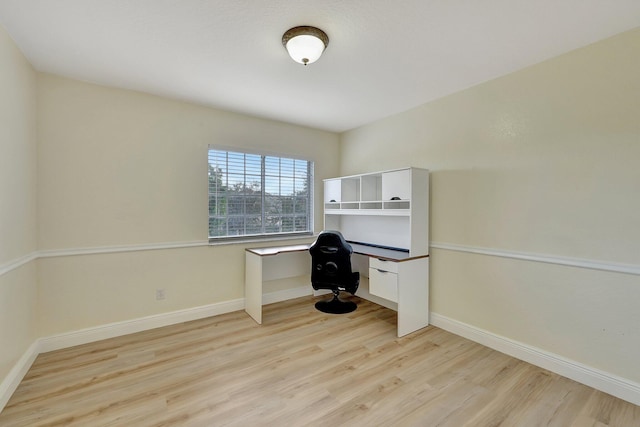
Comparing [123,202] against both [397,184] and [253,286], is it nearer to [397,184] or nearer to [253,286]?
[253,286]

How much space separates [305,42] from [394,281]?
2313mm

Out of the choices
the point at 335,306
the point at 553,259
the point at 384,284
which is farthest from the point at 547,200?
the point at 335,306

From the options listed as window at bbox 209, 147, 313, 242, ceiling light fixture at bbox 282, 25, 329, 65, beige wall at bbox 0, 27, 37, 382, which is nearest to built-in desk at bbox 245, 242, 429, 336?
window at bbox 209, 147, 313, 242

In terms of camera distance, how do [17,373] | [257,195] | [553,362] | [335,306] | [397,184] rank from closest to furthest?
[17,373]
[553,362]
[397,184]
[335,306]
[257,195]

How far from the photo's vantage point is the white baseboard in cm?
189

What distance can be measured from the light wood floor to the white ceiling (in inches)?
→ 100

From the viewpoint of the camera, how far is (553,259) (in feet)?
7.29

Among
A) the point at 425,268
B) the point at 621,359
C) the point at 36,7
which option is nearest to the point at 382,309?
the point at 425,268

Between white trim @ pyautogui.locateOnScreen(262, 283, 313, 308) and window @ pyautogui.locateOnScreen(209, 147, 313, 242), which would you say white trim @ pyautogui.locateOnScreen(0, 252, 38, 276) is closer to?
window @ pyautogui.locateOnScreen(209, 147, 313, 242)

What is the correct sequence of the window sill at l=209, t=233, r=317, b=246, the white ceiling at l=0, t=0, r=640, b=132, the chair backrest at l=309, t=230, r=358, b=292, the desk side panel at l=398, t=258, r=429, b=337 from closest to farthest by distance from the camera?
the white ceiling at l=0, t=0, r=640, b=132
the desk side panel at l=398, t=258, r=429, b=337
the chair backrest at l=309, t=230, r=358, b=292
the window sill at l=209, t=233, r=317, b=246

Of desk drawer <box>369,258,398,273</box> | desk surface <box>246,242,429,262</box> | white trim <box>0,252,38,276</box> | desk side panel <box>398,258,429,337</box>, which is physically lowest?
desk side panel <box>398,258,429,337</box>

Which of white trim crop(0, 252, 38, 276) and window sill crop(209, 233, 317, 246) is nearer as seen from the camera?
white trim crop(0, 252, 38, 276)

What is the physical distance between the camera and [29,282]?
229 centimetres

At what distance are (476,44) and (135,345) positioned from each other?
3.93 m
